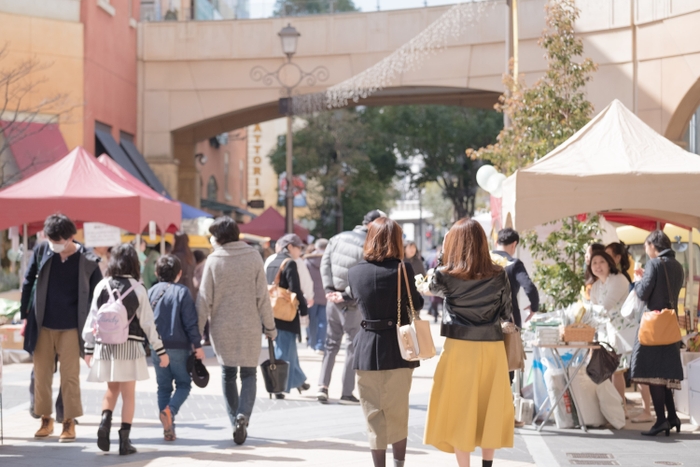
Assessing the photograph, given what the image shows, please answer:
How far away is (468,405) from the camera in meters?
6.77

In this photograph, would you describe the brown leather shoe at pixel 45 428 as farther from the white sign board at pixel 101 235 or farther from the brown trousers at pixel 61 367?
the white sign board at pixel 101 235

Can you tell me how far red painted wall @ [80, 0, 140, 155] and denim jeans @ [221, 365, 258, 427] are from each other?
13.9m

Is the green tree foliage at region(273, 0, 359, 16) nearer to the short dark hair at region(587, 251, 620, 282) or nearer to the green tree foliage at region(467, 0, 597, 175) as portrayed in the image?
the green tree foliage at region(467, 0, 597, 175)

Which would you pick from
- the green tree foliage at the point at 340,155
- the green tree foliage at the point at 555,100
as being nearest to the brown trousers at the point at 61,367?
the green tree foliage at the point at 555,100

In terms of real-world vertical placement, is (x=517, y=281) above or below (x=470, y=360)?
above

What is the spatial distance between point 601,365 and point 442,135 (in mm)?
31229

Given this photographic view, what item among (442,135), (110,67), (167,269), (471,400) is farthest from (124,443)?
(442,135)

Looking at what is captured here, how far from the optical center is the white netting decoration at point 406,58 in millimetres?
22203

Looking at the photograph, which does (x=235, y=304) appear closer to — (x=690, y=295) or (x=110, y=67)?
(x=690, y=295)

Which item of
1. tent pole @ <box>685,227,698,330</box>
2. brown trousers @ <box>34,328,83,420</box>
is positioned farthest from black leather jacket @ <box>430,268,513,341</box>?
tent pole @ <box>685,227,698,330</box>

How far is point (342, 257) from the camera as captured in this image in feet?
35.2

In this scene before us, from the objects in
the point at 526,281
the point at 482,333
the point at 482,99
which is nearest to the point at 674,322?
the point at 526,281

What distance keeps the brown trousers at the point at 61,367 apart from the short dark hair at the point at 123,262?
36.3 inches

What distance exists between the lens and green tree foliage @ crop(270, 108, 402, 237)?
130 ft
